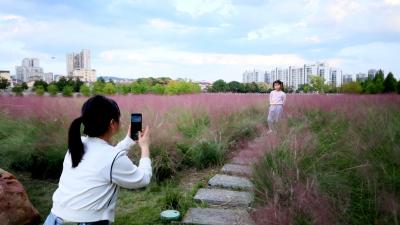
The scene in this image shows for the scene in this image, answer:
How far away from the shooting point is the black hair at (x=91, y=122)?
191cm

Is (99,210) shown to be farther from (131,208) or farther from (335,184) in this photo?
(131,208)

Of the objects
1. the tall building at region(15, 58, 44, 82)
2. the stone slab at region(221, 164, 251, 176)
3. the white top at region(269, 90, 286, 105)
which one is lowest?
the stone slab at region(221, 164, 251, 176)

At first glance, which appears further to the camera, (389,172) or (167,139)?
(167,139)

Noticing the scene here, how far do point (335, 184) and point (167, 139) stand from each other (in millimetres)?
2726

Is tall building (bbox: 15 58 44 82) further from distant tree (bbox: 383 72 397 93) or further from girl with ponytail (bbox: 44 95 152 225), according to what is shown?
girl with ponytail (bbox: 44 95 152 225)

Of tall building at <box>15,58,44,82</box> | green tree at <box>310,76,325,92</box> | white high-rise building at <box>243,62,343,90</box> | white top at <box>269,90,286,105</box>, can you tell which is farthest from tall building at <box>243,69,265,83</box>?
white top at <box>269,90,286,105</box>

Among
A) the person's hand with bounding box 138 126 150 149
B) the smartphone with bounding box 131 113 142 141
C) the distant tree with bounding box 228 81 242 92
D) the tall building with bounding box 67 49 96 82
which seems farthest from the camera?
the tall building with bounding box 67 49 96 82

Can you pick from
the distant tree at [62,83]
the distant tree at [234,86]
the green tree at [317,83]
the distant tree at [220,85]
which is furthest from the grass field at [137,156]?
the green tree at [317,83]

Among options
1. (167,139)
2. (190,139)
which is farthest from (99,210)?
(190,139)

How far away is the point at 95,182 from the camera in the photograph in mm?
1883

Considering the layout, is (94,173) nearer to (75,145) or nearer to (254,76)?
(75,145)

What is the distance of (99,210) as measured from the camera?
1.92m

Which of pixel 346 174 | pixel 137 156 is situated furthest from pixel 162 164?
pixel 346 174

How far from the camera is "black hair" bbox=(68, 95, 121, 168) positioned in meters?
1.91
